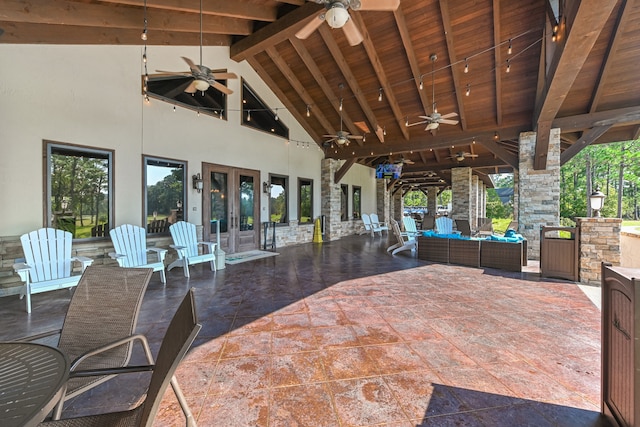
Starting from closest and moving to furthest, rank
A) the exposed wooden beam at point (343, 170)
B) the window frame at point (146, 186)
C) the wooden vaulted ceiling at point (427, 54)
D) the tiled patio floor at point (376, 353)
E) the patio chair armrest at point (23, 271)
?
the tiled patio floor at point (376, 353), the patio chair armrest at point (23, 271), the wooden vaulted ceiling at point (427, 54), the window frame at point (146, 186), the exposed wooden beam at point (343, 170)

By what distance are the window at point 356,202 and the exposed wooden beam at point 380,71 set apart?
14.2 ft

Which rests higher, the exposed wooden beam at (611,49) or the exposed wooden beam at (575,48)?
the exposed wooden beam at (611,49)

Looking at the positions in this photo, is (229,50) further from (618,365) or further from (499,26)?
(618,365)

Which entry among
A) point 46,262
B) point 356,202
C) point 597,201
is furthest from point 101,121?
point 356,202

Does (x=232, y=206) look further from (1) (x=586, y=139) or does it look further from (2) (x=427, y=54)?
(1) (x=586, y=139)

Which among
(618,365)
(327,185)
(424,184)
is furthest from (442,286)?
(424,184)

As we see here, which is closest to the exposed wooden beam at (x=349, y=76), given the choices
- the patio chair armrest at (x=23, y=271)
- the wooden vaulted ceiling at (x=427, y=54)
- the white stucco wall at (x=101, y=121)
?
the wooden vaulted ceiling at (x=427, y=54)

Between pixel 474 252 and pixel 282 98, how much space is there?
6.98 metres

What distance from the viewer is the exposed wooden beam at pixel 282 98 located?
7.74 meters

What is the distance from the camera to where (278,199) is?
28.3 ft

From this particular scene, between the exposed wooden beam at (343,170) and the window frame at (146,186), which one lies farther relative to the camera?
the exposed wooden beam at (343,170)

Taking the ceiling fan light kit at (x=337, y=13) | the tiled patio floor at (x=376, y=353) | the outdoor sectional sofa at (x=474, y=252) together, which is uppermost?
the ceiling fan light kit at (x=337, y=13)

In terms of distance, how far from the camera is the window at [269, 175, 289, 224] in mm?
8383

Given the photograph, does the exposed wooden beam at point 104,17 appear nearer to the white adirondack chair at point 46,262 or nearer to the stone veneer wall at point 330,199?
the white adirondack chair at point 46,262
